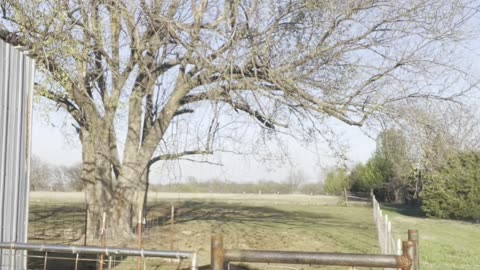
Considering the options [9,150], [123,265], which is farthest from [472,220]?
[9,150]

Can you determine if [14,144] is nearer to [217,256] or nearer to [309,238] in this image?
[217,256]

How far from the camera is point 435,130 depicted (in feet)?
50.0

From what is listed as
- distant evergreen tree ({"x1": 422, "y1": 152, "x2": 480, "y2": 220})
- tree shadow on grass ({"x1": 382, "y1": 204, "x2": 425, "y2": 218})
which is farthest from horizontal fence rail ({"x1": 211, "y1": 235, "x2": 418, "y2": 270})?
tree shadow on grass ({"x1": 382, "y1": 204, "x2": 425, "y2": 218})

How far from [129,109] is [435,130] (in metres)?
9.16

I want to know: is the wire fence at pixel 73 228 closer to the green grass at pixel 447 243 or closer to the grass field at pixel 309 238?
the grass field at pixel 309 238

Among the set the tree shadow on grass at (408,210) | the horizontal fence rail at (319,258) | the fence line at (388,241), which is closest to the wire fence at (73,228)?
the fence line at (388,241)

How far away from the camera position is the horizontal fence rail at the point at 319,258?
4.05 meters

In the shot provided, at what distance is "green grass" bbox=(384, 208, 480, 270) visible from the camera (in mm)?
17719

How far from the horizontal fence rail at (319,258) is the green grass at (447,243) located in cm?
1324

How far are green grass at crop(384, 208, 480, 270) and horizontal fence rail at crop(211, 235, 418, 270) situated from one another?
13.2m

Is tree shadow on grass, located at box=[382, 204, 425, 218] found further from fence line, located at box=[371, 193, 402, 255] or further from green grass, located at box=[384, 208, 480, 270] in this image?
fence line, located at box=[371, 193, 402, 255]

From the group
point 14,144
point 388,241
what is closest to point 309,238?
point 388,241

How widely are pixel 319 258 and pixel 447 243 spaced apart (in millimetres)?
20513

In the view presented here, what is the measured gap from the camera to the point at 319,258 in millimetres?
4148
